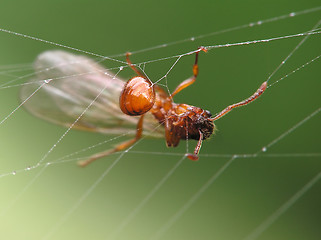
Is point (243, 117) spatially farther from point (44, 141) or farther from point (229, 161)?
point (44, 141)

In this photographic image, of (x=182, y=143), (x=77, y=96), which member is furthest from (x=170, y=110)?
(x=182, y=143)

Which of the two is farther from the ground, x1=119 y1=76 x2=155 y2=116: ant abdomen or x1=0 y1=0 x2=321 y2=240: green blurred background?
x1=0 y1=0 x2=321 y2=240: green blurred background

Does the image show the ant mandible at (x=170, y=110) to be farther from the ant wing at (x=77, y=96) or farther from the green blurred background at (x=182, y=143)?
the green blurred background at (x=182, y=143)

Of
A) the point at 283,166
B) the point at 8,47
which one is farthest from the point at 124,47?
the point at 283,166

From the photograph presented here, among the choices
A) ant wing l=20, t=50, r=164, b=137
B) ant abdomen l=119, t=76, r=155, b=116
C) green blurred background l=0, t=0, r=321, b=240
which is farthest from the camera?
green blurred background l=0, t=0, r=321, b=240

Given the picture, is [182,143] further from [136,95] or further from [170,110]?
[136,95]

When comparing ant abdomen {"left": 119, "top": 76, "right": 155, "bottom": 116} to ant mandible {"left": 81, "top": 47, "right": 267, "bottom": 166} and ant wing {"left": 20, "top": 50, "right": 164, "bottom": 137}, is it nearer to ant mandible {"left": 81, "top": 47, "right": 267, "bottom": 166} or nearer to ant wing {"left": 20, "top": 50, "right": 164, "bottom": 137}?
ant mandible {"left": 81, "top": 47, "right": 267, "bottom": 166}

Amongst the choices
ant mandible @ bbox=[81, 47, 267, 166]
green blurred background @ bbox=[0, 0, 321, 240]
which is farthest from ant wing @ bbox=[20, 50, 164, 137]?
green blurred background @ bbox=[0, 0, 321, 240]

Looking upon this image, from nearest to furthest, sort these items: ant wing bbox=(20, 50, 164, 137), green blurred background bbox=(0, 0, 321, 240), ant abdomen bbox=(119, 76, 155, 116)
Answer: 1. ant abdomen bbox=(119, 76, 155, 116)
2. ant wing bbox=(20, 50, 164, 137)
3. green blurred background bbox=(0, 0, 321, 240)
